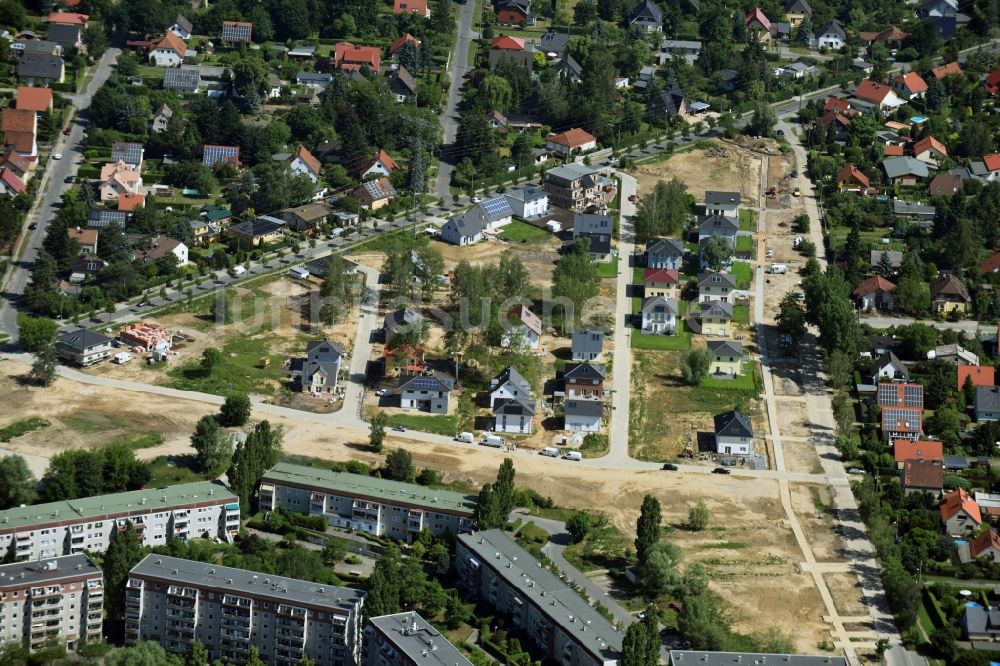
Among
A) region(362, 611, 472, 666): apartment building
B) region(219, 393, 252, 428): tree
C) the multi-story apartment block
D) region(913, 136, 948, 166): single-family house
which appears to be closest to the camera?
region(362, 611, 472, 666): apartment building

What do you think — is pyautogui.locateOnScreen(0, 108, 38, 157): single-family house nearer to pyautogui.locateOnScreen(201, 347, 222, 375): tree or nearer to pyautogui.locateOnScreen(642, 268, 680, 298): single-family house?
pyautogui.locateOnScreen(201, 347, 222, 375): tree

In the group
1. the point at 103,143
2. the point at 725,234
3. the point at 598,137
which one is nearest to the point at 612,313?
the point at 725,234

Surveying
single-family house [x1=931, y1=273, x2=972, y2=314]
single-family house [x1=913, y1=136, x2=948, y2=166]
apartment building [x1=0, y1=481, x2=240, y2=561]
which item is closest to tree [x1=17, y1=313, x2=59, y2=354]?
apartment building [x1=0, y1=481, x2=240, y2=561]

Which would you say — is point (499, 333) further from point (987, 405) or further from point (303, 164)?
point (303, 164)

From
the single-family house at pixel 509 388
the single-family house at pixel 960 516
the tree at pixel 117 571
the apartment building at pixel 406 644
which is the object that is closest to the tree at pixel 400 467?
the single-family house at pixel 509 388

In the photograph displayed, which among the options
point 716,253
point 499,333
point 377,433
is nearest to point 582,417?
point 499,333

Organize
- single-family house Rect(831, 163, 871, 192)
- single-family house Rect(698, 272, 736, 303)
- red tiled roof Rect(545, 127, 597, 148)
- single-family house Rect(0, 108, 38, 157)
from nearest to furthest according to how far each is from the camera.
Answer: single-family house Rect(698, 272, 736, 303)
single-family house Rect(0, 108, 38, 157)
single-family house Rect(831, 163, 871, 192)
red tiled roof Rect(545, 127, 597, 148)

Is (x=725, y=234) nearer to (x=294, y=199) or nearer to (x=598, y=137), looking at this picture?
(x=598, y=137)
